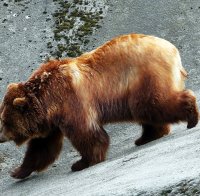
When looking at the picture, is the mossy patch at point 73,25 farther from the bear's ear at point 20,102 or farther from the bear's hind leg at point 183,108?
the bear's hind leg at point 183,108

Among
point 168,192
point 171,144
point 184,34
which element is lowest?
point 184,34

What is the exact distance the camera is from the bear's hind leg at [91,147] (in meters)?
11.5

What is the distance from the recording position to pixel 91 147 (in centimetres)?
1152

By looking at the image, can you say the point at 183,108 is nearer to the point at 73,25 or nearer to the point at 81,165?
the point at 81,165

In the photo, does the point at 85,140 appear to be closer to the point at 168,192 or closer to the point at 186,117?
the point at 186,117

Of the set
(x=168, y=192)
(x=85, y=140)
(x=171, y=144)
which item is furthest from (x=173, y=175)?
(x=85, y=140)

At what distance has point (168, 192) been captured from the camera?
7137mm

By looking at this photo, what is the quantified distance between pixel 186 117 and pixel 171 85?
60 centimetres

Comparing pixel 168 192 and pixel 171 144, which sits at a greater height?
pixel 168 192

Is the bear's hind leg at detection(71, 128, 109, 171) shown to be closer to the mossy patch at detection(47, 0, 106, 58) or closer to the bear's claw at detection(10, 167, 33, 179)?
the bear's claw at detection(10, 167, 33, 179)

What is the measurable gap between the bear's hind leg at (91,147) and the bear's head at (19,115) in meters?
0.94

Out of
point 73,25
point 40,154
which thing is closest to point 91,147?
point 40,154

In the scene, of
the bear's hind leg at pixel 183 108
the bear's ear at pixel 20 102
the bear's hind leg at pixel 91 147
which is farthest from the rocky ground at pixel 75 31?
the bear's hind leg at pixel 183 108

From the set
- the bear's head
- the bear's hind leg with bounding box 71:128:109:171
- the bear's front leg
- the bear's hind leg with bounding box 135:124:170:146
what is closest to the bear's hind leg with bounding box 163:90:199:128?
the bear's hind leg with bounding box 135:124:170:146
